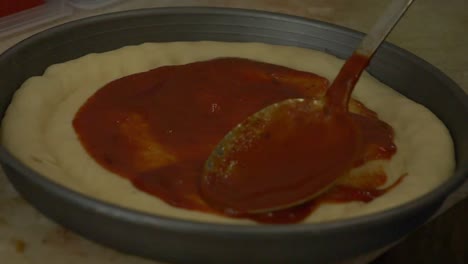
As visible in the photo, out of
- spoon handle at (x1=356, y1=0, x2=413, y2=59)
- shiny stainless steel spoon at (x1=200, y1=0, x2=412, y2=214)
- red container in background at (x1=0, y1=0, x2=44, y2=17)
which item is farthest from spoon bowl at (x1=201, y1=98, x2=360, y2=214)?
red container in background at (x1=0, y1=0, x2=44, y2=17)

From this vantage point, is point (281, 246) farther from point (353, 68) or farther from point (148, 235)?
point (353, 68)

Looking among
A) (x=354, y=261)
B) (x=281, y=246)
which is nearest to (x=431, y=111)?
(x=354, y=261)

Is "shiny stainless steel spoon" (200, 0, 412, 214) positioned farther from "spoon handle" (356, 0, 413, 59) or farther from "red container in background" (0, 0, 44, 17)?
"red container in background" (0, 0, 44, 17)

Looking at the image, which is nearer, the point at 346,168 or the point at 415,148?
the point at 346,168

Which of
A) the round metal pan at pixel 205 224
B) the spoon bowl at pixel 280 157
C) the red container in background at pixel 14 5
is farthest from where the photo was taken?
the red container in background at pixel 14 5

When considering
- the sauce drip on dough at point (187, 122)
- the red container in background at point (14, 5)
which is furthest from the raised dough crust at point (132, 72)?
the red container in background at point (14, 5)

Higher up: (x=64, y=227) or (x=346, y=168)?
(x=346, y=168)

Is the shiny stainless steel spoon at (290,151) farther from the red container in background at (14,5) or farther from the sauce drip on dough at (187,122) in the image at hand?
the red container in background at (14,5)
